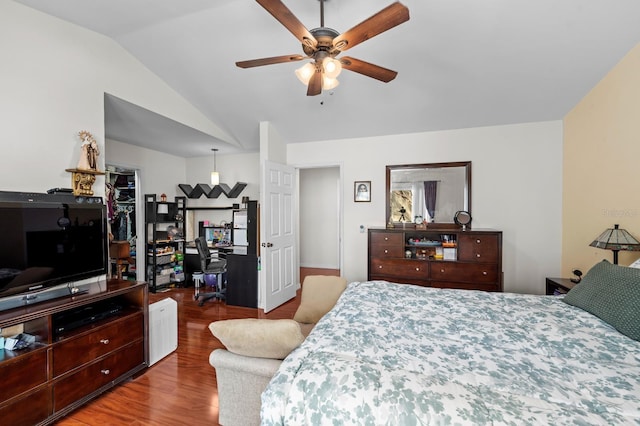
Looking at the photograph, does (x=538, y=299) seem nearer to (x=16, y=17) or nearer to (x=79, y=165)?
(x=79, y=165)

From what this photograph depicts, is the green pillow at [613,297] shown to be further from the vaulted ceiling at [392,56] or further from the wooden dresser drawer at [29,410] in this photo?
the wooden dresser drawer at [29,410]

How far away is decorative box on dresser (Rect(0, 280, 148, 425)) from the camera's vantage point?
61.7 inches

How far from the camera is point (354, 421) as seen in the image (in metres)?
1.00

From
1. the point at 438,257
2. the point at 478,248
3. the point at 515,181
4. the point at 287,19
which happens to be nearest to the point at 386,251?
the point at 438,257

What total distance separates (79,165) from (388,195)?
3429 millimetres

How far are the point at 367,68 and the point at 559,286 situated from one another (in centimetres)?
280

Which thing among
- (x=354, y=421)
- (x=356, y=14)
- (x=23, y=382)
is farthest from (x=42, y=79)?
(x=354, y=421)

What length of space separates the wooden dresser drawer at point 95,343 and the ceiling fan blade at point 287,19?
93.7 inches

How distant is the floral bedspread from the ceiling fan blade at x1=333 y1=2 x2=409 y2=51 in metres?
1.70

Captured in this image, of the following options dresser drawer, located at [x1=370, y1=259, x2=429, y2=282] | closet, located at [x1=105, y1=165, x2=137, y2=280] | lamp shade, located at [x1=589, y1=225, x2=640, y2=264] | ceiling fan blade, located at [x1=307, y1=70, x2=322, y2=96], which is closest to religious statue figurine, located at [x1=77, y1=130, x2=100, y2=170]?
ceiling fan blade, located at [x1=307, y1=70, x2=322, y2=96]

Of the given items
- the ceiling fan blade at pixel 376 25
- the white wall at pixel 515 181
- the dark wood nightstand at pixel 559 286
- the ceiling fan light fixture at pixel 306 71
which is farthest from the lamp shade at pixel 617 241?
the ceiling fan light fixture at pixel 306 71

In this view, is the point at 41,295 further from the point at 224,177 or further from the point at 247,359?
the point at 224,177

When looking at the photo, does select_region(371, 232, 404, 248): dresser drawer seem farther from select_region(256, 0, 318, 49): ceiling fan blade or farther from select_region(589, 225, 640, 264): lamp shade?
select_region(256, 0, 318, 49): ceiling fan blade

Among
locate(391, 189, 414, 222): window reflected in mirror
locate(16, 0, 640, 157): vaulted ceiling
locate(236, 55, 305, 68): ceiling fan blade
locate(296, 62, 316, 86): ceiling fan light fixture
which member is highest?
locate(16, 0, 640, 157): vaulted ceiling
